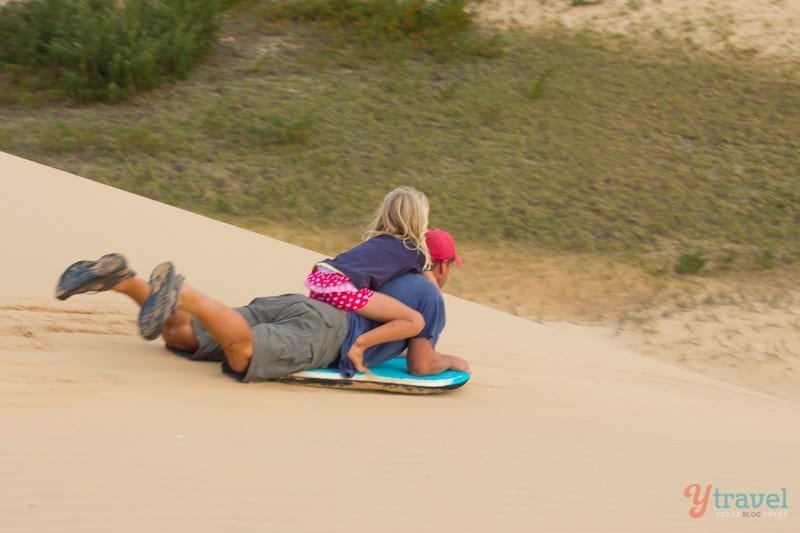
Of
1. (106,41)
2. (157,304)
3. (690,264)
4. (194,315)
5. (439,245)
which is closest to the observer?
(157,304)


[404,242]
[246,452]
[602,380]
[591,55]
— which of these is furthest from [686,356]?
[591,55]

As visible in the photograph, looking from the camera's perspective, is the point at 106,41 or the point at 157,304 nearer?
the point at 157,304

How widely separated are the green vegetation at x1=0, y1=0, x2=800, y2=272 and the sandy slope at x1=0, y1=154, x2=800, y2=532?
17.6ft

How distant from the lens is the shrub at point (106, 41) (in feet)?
50.1

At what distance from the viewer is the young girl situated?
5547 mm

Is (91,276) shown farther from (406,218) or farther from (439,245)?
(439,245)

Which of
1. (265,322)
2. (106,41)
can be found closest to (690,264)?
(265,322)

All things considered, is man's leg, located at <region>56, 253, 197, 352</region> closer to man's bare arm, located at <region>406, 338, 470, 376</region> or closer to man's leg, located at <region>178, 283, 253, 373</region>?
man's leg, located at <region>178, 283, 253, 373</region>

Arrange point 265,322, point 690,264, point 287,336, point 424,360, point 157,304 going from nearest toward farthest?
point 157,304
point 287,336
point 265,322
point 424,360
point 690,264

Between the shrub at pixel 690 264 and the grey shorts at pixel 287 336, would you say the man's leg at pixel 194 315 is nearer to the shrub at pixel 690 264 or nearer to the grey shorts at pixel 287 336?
the grey shorts at pixel 287 336

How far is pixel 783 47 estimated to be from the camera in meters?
17.8

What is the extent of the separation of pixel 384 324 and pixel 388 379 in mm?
310

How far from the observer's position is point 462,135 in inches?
589

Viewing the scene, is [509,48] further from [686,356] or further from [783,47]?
[686,356]
